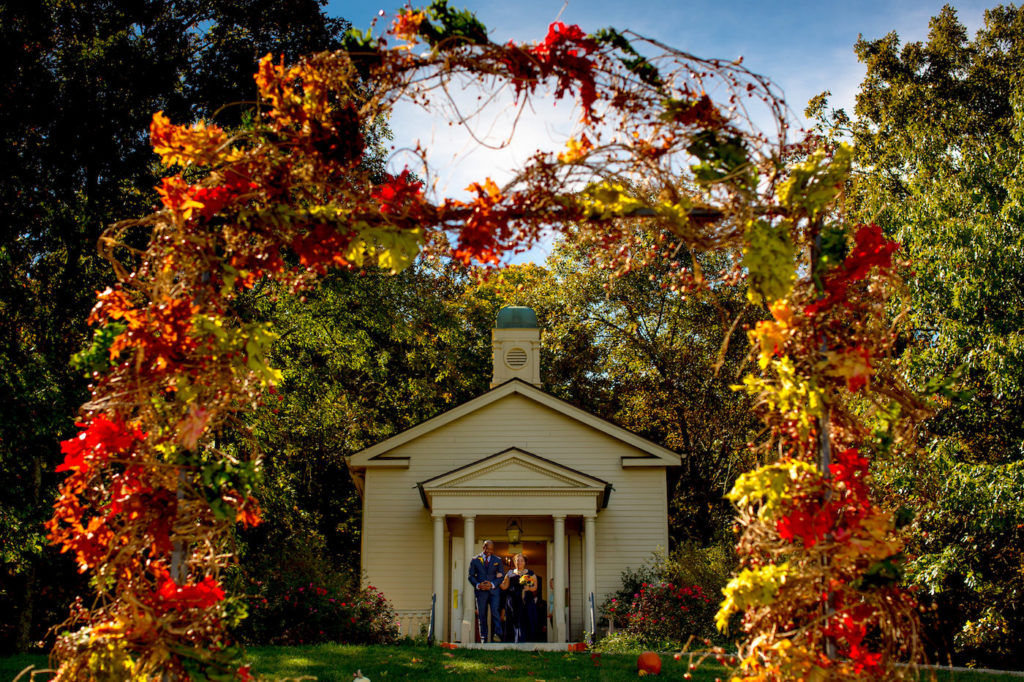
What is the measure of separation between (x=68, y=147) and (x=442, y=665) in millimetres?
10201

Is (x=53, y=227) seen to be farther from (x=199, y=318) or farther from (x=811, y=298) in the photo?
(x=811, y=298)

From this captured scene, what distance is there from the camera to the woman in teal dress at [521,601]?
13.8 m

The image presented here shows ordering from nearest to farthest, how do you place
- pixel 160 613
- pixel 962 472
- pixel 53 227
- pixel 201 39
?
1. pixel 160 613
2. pixel 962 472
3. pixel 53 227
4. pixel 201 39

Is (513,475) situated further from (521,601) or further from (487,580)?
(487,580)

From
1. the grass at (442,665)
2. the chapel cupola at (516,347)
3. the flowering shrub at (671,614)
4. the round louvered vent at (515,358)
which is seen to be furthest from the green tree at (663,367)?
the grass at (442,665)

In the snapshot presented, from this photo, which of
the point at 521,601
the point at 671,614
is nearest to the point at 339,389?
the point at 521,601

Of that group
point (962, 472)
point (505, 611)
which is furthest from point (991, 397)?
point (505, 611)

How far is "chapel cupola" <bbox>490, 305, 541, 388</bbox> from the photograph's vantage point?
2130cm

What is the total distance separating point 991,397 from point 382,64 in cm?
1352

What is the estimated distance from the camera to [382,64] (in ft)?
16.3

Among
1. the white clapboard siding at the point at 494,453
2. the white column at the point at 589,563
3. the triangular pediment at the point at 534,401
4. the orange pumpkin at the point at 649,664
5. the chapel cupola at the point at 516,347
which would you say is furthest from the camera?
the chapel cupola at the point at 516,347

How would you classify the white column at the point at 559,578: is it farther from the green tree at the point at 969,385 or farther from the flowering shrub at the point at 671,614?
the green tree at the point at 969,385

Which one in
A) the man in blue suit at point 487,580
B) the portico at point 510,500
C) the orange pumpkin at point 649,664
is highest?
the portico at point 510,500

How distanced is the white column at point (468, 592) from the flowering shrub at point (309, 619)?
2091mm
